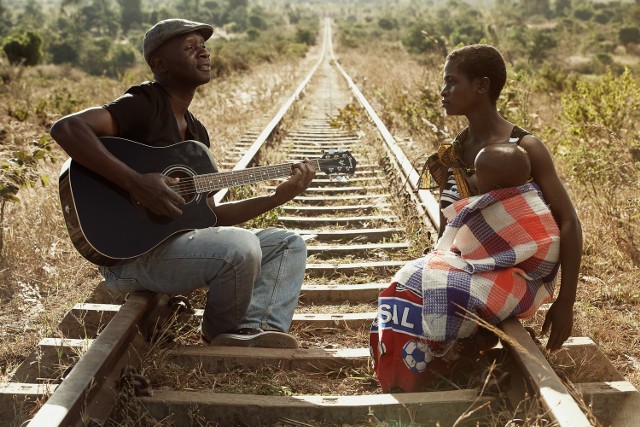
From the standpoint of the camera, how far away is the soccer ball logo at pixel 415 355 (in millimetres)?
2867

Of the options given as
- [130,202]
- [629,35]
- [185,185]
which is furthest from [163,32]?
[629,35]

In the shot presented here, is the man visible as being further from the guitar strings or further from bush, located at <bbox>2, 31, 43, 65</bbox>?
bush, located at <bbox>2, 31, 43, 65</bbox>

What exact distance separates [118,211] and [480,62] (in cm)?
170

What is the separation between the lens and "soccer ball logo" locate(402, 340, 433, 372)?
287 cm

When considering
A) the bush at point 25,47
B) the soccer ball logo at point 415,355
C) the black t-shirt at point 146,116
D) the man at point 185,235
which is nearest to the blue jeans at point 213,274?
the man at point 185,235

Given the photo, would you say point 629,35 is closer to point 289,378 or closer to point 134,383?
point 289,378

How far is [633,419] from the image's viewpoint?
2.67m

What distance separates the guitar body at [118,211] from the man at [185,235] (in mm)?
50

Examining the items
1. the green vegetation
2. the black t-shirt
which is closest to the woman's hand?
the black t-shirt

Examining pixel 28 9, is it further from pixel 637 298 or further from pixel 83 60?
pixel 637 298

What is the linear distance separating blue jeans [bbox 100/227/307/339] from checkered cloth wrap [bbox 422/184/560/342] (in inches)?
33.4

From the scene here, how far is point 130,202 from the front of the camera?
325 cm

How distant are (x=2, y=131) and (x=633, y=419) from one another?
6.85 meters

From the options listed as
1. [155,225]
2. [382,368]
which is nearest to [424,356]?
[382,368]
